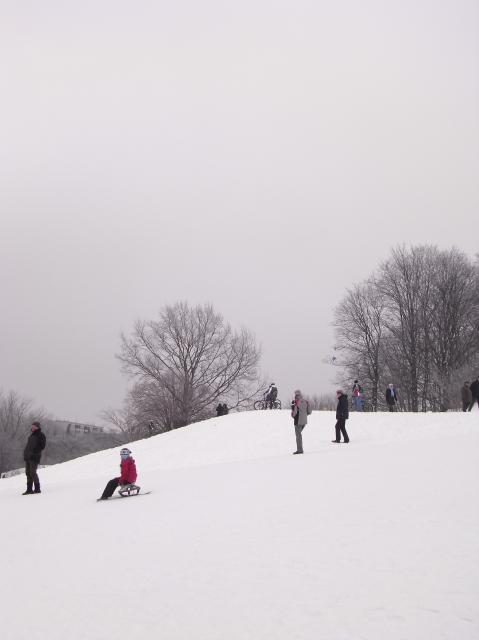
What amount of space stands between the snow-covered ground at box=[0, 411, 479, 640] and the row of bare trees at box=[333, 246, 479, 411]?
1137 inches

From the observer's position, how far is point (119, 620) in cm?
475

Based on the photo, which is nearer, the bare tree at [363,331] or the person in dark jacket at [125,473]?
the person in dark jacket at [125,473]

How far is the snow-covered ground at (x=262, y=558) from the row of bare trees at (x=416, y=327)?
2888 centimetres

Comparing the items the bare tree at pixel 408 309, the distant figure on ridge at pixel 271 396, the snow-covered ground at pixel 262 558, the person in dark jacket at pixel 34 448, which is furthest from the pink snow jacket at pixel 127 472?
the bare tree at pixel 408 309

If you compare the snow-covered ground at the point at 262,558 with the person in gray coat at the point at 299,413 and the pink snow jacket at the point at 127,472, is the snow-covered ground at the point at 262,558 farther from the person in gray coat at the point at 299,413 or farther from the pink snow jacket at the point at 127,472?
the person in gray coat at the point at 299,413

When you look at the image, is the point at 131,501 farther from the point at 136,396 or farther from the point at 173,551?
the point at 136,396

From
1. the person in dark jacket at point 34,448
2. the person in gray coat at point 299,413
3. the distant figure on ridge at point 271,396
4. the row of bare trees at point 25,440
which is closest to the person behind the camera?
the person in dark jacket at point 34,448

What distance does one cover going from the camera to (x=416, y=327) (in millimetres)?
41406

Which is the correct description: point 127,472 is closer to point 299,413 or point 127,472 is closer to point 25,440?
point 299,413

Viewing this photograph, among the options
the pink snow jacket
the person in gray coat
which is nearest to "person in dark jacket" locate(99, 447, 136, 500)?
the pink snow jacket

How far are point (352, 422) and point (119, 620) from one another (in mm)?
20329

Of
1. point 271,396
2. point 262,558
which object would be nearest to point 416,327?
point 271,396

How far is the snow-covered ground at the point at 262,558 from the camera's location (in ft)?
14.5

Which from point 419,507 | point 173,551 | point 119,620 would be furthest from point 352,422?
point 119,620
